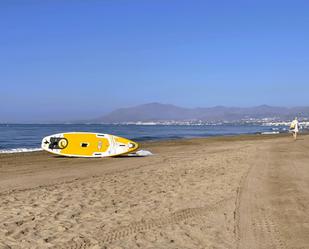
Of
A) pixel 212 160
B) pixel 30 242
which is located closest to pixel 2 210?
pixel 30 242

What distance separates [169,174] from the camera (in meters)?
12.5

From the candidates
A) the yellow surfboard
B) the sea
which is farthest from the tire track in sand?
the sea

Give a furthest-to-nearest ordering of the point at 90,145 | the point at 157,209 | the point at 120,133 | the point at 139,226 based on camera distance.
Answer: the point at 120,133 → the point at 90,145 → the point at 157,209 → the point at 139,226

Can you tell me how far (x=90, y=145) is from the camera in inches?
768

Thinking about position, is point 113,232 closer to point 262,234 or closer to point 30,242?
point 30,242

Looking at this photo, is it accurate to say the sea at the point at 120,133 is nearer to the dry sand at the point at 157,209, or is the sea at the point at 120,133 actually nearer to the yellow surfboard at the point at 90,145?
the yellow surfboard at the point at 90,145

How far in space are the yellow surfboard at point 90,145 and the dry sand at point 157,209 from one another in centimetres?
593

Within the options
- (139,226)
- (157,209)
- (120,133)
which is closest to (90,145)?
(157,209)

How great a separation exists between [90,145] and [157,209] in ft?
39.8

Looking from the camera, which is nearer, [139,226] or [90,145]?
[139,226]

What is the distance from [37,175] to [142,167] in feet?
12.0

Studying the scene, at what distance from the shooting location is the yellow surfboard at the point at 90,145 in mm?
19375

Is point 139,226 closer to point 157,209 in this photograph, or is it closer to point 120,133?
point 157,209

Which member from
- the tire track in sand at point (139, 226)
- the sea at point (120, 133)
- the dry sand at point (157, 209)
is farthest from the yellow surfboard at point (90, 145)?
the tire track in sand at point (139, 226)
